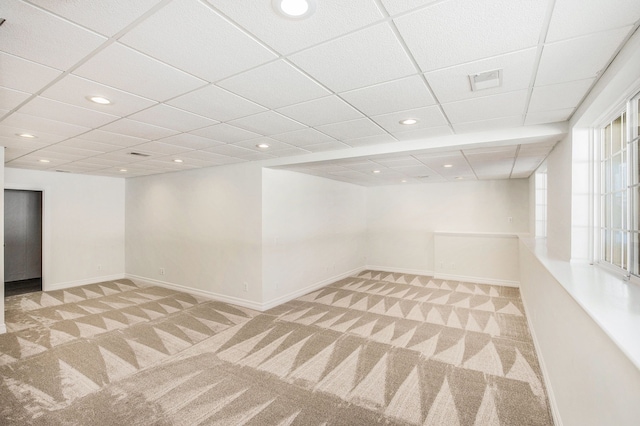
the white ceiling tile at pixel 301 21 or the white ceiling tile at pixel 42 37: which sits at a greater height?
the white ceiling tile at pixel 42 37

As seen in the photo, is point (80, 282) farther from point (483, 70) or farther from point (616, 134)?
point (616, 134)

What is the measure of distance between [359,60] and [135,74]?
60.4 inches

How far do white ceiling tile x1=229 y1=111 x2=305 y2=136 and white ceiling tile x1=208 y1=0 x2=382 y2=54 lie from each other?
1204 millimetres

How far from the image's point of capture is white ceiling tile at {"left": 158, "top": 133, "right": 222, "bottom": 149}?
3.61 metres

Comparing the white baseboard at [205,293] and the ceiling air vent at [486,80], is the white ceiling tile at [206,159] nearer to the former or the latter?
the white baseboard at [205,293]

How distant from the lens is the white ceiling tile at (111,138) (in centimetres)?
347

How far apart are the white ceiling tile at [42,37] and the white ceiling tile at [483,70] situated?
6.93ft

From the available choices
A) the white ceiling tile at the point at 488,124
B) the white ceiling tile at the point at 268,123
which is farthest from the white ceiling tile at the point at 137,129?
the white ceiling tile at the point at 488,124

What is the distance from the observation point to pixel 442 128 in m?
3.24

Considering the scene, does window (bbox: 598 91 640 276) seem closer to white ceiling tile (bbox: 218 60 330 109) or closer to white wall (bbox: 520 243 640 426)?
white wall (bbox: 520 243 640 426)

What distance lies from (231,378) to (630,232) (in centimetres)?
360

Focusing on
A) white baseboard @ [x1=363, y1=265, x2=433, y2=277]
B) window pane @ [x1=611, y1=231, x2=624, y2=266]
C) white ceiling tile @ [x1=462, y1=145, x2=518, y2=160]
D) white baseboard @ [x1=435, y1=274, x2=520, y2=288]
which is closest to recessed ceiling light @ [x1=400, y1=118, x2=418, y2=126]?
white ceiling tile @ [x1=462, y1=145, x2=518, y2=160]

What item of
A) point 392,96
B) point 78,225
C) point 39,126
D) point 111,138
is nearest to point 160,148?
point 111,138

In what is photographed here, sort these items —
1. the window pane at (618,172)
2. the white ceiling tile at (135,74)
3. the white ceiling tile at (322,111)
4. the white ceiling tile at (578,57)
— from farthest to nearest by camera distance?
1. the white ceiling tile at (322,111)
2. the window pane at (618,172)
3. the white ceiling tile at (135,74)
4. the white ceiling tile at (578,57)
